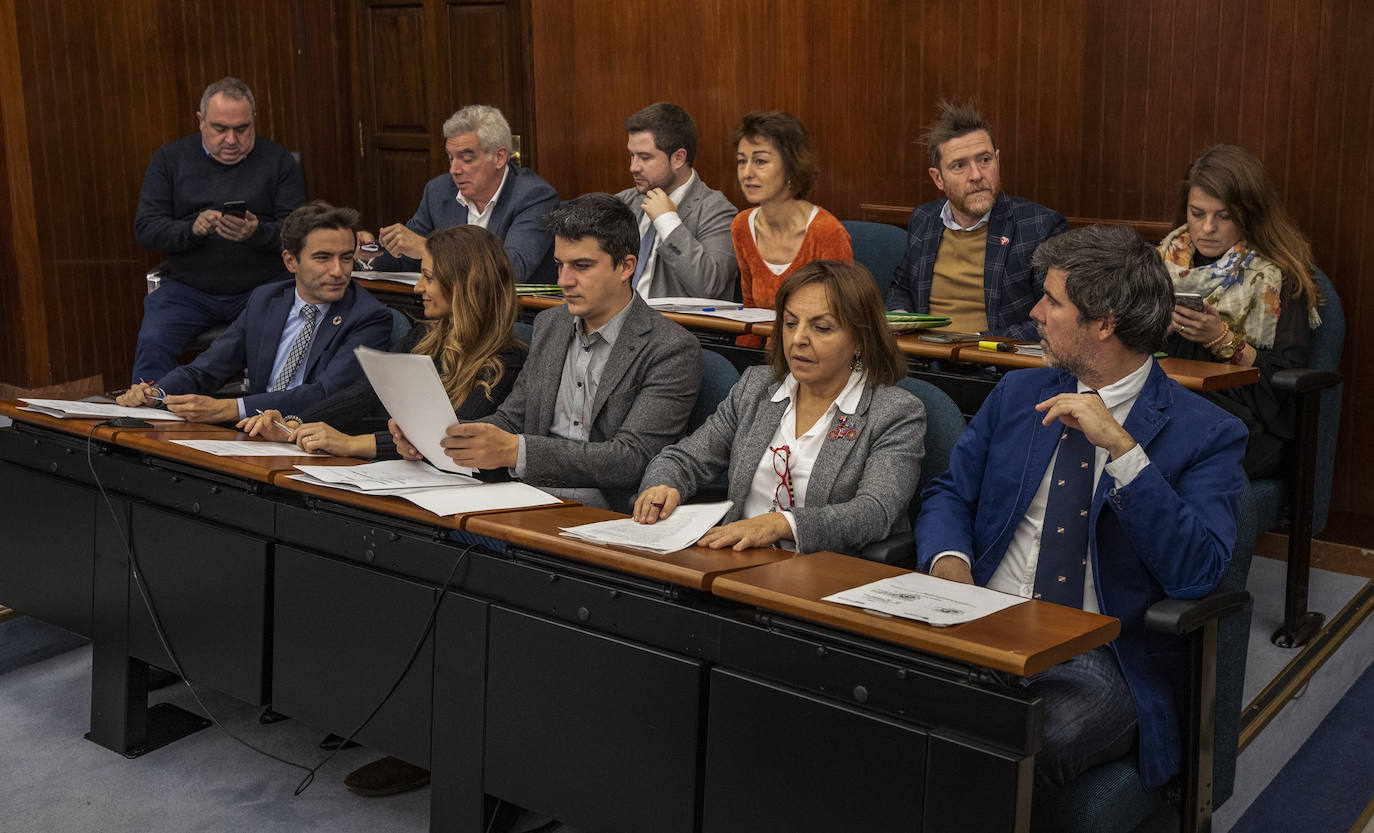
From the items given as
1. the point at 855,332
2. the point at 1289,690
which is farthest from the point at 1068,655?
the point at 1289,690

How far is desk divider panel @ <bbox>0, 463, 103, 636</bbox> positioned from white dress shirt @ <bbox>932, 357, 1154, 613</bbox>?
1913mm

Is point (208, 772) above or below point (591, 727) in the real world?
below

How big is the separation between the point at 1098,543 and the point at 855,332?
1.98 feet

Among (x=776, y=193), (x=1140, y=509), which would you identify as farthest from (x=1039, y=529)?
(x=776, y=193)

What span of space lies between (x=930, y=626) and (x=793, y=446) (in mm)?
877

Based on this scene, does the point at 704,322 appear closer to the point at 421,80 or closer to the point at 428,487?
the point at 428,487

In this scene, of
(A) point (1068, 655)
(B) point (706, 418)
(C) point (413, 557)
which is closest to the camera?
(A) point (1068, 655)

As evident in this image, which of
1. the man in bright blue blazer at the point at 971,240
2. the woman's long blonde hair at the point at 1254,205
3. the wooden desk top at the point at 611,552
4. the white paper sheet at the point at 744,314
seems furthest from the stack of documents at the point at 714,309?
the wooden desk top at the point at 611,552

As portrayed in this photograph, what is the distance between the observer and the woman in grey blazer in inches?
95.3

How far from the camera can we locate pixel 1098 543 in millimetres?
2225

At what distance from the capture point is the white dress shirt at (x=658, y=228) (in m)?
4.57

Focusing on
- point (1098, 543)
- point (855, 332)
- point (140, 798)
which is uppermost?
point (855, 332)

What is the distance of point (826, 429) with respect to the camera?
258cm

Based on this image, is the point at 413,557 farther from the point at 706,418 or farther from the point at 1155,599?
the point at 1155,599
